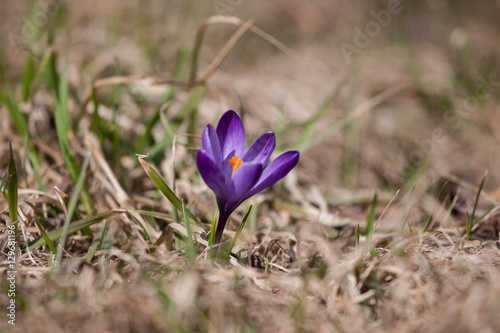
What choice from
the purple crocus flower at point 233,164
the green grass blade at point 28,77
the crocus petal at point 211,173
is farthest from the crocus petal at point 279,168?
the green grass blade at point 28,77

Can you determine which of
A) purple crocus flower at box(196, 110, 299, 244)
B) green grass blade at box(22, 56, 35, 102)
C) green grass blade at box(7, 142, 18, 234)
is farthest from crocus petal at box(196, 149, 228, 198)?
green grass blade at box(22, 56, 35, 102)

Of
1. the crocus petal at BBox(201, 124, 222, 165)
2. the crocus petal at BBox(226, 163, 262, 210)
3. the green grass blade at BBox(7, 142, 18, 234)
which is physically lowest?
the green grass blade at BBox(7, 142, 18, 234)

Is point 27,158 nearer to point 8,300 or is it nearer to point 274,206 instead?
point 8,300

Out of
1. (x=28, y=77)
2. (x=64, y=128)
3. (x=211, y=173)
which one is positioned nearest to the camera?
(x=211, y=173)

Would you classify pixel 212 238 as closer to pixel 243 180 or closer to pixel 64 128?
pixel 243 180

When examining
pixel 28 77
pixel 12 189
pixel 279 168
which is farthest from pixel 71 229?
pixel 28 77

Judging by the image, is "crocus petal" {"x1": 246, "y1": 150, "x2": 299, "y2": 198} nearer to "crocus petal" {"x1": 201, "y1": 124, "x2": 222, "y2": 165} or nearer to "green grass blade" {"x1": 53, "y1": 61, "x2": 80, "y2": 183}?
"crocus petal" {"x1": 201, "y1": 124, "x2": 222, "y2": 165}
